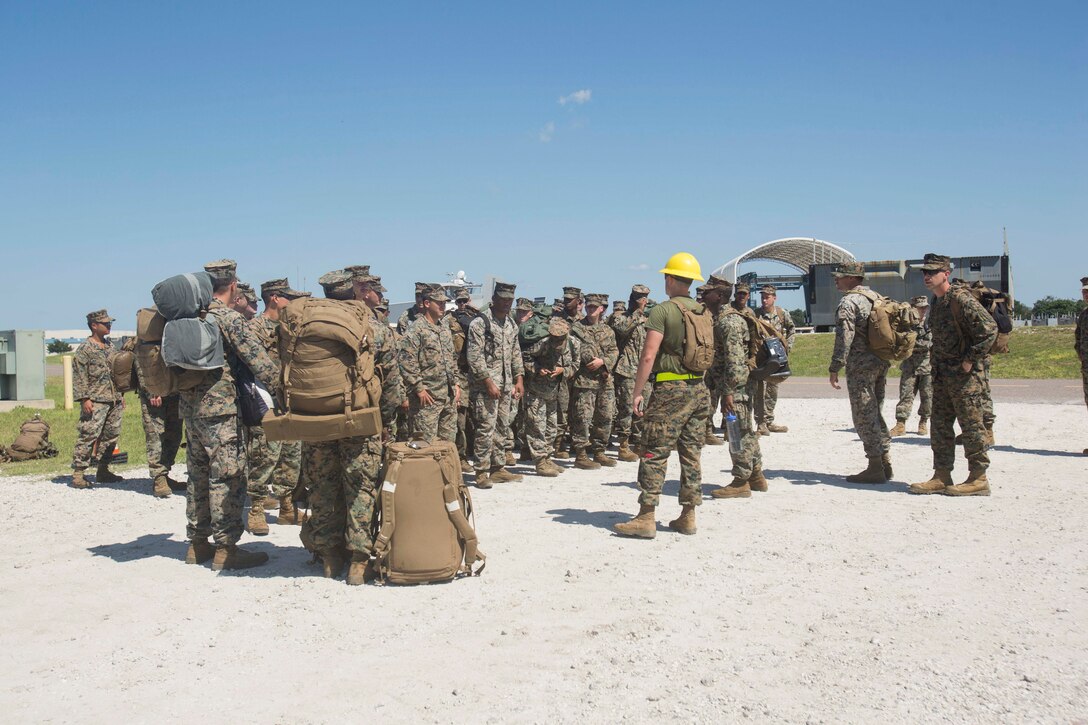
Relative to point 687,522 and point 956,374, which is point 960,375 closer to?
point 956,374

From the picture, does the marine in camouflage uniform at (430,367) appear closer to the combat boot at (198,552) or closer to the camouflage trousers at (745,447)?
the combat boot at (198,552)

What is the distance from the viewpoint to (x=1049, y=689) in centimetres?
369

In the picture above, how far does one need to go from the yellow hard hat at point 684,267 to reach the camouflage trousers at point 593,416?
3904 millimetres

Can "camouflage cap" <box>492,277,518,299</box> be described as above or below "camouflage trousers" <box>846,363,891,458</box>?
above

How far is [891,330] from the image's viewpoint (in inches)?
324

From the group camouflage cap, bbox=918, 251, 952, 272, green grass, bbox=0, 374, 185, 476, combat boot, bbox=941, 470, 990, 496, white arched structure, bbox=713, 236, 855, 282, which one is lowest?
green grass, bbox=0, 374, 185, 476

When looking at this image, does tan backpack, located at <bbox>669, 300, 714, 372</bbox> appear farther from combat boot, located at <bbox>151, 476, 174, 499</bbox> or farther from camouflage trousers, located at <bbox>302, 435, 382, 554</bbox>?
combat boot, located at <bbox>151, 476, 174, 499</bbox>

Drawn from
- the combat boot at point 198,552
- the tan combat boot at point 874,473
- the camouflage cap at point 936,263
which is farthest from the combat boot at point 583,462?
the combat boot at point 198,552

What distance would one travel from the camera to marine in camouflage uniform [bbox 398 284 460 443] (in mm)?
8203

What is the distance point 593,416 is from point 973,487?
4.48 meters

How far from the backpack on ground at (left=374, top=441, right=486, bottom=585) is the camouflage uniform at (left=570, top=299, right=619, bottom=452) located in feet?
16.5

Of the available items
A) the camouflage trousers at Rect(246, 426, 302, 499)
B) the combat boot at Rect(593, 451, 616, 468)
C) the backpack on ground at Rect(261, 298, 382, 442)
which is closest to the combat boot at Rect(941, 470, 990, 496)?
the combat boot at Rect(593, 451, 616, 468)

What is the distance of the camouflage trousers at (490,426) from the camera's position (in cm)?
886

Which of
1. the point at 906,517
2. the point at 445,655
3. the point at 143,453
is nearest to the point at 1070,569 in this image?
the point at 906,517
